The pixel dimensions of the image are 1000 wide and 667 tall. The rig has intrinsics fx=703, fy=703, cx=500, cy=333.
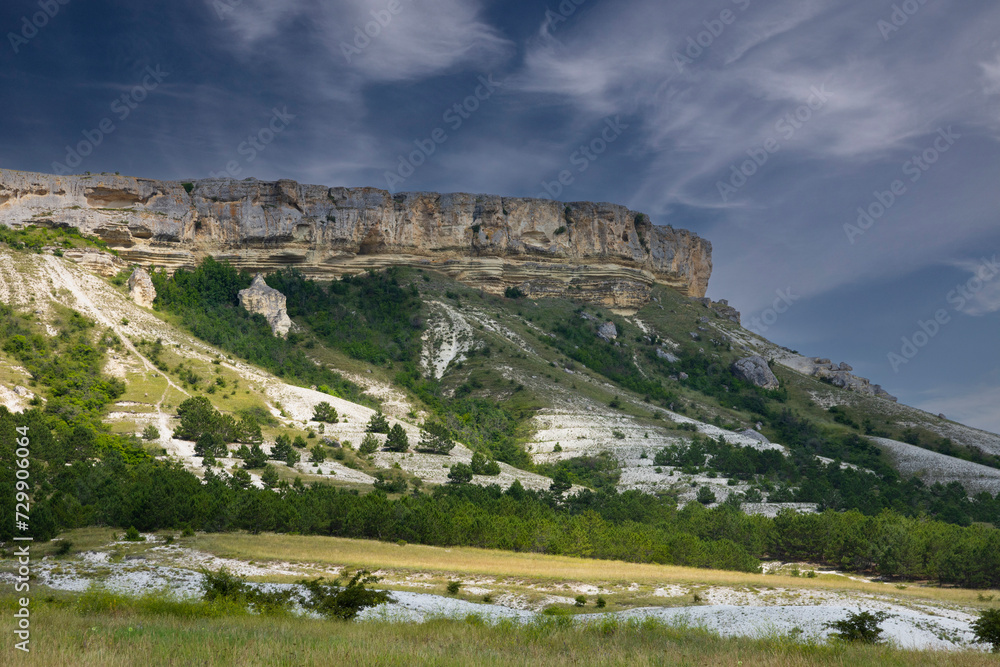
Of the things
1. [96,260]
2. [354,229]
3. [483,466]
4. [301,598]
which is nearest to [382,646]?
[301,598]

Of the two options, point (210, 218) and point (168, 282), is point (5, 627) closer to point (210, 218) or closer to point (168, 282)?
point (168, 282)

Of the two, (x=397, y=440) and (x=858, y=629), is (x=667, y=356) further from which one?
(x=858, y=629)

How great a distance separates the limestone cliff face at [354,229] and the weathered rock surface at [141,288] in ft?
36.6

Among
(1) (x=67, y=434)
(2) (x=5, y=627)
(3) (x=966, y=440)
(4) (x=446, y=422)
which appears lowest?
(2) (x=5, y=627)

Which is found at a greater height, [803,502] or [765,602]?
[803,502]

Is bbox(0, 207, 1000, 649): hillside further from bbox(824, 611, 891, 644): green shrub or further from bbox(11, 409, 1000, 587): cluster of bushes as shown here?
bbox(824, 611, 891, 644): green shrub

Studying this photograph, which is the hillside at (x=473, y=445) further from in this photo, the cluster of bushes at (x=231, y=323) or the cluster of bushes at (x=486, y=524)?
the cluster of bushes at (x=231, y=323)

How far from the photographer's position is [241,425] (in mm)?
50531

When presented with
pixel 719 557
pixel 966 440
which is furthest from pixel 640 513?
pixel 966 440

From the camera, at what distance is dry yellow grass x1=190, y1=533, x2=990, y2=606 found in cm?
2373

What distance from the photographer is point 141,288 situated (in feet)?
243

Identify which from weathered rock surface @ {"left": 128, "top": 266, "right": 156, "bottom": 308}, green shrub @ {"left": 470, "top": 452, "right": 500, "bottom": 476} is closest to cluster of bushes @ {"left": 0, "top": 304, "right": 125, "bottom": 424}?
weathered rock surface @ {"left": 128, "top": 266, "right": 156, "bottom": 308}

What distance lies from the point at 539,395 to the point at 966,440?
46.2 meters

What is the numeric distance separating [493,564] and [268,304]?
6527 centimetres
